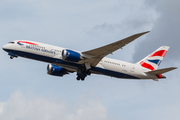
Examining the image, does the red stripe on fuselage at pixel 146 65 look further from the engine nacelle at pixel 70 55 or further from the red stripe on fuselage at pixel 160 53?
the engine nacelle at pixel 70 55

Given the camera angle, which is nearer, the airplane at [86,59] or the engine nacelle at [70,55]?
the engine nacelle at [70,55]

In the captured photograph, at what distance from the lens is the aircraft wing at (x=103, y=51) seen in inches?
1489

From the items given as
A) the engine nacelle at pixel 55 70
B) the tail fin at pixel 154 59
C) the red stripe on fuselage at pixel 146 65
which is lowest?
the engine nacelle at pixel 55 70

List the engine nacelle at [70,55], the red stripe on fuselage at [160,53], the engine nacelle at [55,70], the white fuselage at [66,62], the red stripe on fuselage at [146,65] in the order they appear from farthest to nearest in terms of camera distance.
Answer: the red stripe on fuselage at [160,53] → the engine nacelle at [55,70] → the red stripe on fuselage at [146,65] → the white fuselage at [66,62] → the engine nacelle at [70,55]

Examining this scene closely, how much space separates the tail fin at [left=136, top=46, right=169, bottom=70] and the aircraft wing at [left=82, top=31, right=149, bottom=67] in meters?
9.62

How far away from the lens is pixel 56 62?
42.0m

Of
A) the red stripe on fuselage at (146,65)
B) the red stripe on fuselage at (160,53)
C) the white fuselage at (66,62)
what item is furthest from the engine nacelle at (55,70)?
the red stripe on fuselage at (160,53)

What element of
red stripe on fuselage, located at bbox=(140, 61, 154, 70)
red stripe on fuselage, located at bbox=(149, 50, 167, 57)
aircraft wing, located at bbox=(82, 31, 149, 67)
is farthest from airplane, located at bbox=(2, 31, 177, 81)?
red stripe on fuselage, located at bbox=(149, 50, 167, 57)

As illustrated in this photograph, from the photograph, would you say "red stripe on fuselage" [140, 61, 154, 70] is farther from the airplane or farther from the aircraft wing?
the aircraft wing

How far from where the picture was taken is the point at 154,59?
49.6 m

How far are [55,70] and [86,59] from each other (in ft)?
29.4

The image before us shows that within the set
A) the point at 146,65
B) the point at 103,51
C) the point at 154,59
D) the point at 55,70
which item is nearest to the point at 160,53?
the point at 154,59

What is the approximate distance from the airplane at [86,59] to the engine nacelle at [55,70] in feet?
13.0

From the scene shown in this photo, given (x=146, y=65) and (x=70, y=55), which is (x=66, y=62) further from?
(x=146, y=65)
